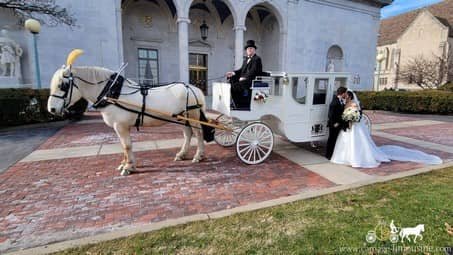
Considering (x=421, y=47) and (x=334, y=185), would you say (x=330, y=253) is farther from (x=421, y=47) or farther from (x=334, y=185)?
(x=421, y=47)

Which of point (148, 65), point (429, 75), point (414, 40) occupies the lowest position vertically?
point (148, 65)

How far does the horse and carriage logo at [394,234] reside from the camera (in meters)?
2.67

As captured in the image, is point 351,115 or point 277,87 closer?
point 351,115

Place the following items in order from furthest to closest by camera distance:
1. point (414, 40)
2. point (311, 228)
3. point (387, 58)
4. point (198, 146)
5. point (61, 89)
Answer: point (387, 58)
point (414, 40)
point (198, 146)
point (61, 89)
point (311, 228)

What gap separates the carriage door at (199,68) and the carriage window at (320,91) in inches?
569

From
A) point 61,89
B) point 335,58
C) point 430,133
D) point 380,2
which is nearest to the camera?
point 61,89

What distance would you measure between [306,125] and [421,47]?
50480mm

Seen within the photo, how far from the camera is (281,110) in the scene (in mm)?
5457

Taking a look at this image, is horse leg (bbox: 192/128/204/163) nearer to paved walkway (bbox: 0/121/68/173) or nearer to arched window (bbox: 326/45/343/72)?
paved walkway (bbox: 0/121/68/173)

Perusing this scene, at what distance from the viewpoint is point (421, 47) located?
42.8 metres

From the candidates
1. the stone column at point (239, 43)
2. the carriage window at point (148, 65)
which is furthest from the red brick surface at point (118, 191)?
the carriage window at point (148, 65)

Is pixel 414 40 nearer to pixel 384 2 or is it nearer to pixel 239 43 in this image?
pixel 384 2

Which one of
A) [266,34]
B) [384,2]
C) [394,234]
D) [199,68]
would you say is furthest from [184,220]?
[384,2]

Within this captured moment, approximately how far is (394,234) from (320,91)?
363cm
